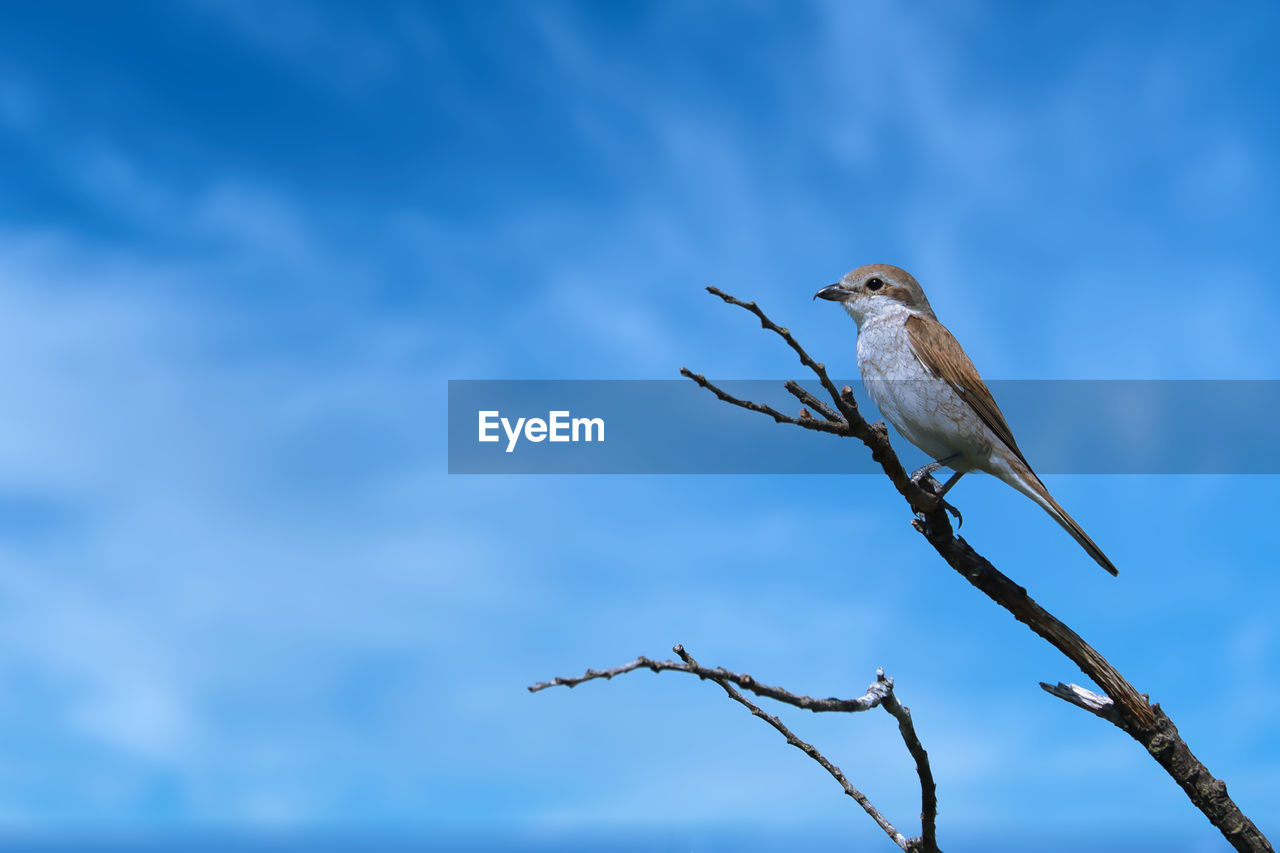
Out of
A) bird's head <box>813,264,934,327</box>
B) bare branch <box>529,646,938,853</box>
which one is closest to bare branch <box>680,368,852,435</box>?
bare branch <box>529,646,938,853</box>

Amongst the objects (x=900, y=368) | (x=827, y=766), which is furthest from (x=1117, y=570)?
(x=827, y=766)

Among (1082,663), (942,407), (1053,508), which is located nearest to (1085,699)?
(1082,663)

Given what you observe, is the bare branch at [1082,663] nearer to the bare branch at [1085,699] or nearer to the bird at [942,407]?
the bare branch at [1085,699]

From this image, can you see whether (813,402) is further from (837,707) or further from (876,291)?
(876,291)

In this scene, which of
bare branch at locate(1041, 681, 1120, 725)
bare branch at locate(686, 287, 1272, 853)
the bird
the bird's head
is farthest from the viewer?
the bird's head

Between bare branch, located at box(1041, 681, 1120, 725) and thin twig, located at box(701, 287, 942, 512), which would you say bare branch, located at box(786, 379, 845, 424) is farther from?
bare branch, located at box(1041, 681, 1120, 725)

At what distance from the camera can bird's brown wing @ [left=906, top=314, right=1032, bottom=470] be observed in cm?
738

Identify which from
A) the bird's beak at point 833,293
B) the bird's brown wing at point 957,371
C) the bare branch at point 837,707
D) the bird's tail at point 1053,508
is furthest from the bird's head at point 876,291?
the bare branch at point 837,707

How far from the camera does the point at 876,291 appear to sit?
869 cm

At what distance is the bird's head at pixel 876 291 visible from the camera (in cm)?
861

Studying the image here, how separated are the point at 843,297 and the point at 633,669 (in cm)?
568

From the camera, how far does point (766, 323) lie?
4645 millimetres

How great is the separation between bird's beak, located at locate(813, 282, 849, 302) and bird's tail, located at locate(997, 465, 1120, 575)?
7.88 ft

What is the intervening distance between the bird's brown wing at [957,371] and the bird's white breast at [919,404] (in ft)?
0.20
